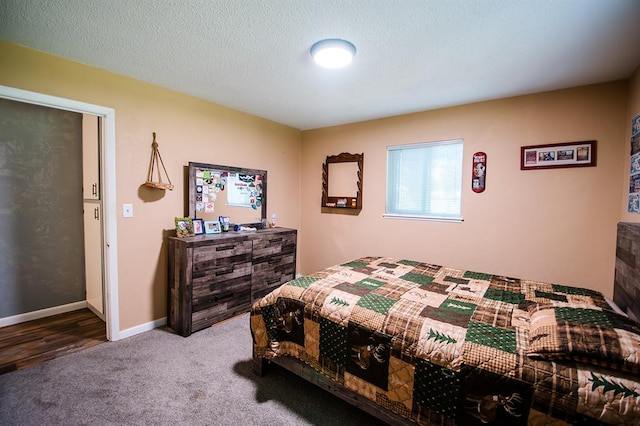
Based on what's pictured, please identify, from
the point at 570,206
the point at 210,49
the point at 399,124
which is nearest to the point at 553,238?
the point at 570,206

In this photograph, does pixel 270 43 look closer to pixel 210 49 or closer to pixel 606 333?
pixel 210 49

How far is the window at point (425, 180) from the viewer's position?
10.5 ft

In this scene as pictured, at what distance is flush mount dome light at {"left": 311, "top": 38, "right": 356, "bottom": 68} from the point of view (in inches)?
74.2

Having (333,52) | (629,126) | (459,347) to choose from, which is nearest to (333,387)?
(459,347)

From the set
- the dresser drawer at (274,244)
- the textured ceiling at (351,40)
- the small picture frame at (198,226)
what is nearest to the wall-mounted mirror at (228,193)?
the small picture frame at (198,226)

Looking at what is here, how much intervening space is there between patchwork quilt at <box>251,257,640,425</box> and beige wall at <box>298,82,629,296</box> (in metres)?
0.74

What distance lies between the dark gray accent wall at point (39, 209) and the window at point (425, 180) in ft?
12.5

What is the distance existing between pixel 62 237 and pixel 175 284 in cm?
165

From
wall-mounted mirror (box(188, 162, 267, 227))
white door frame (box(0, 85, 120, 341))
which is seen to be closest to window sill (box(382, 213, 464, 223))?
wall-mounted mirror (box(188, 162, 267, 227))

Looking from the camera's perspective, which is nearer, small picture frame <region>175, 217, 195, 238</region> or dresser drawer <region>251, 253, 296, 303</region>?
small picture frame <region>175, 217, 195, 238</region>

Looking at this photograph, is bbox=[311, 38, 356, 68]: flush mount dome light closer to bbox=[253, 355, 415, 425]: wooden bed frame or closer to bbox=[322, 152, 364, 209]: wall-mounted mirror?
bbox=[322, 152, 364, 209]: wall-mounted mirror

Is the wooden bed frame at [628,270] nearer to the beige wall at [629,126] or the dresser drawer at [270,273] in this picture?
the beige wall at [629,126]

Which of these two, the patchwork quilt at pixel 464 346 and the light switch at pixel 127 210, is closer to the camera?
the patchwork quilt at pixel 464 346

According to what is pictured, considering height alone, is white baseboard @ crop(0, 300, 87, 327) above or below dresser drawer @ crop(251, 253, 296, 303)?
below
